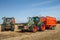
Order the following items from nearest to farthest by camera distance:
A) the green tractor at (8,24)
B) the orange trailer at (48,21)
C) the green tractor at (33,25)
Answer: the green tractor at (33,25) < the green tractor at (8,24) < the orange trailer at (48,21)

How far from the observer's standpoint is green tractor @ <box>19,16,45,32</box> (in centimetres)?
2059

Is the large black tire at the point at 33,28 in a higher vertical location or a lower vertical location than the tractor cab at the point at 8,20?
lower

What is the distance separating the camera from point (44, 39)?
13336 mm

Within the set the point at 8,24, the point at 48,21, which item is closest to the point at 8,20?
the point at 8,24

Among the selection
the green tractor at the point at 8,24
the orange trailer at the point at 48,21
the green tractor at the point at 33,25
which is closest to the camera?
the green tractor at the point at 33,25

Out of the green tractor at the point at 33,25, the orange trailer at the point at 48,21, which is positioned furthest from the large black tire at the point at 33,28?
the orange trailer at the point at 48,21

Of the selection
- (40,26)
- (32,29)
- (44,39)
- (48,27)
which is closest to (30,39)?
(44,39)

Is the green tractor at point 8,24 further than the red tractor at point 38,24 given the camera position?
Yes

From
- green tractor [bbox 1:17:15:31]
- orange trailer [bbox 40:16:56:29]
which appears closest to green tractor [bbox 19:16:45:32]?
orange trailer [bbox 40:16:56:29]

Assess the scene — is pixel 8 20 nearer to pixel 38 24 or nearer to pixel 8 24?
pixel 8 24

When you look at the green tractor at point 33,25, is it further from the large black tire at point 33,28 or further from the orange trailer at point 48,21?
the orange trailer at point 48,21

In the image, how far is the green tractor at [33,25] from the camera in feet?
67.6

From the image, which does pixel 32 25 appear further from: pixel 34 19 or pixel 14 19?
pixel 14 19

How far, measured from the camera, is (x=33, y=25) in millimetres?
20969
